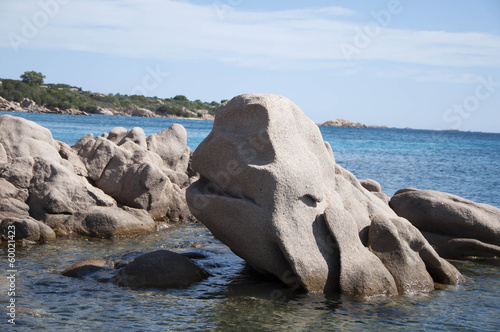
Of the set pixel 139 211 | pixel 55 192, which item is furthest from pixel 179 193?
pixel 55 192

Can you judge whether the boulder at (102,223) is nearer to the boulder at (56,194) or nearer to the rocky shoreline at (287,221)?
the boulder at (56,194)

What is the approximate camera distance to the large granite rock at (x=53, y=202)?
15.7 m

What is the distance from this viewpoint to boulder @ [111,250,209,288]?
11141 mm

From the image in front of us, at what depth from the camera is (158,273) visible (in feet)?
37.0

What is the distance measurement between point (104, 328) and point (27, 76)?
120m

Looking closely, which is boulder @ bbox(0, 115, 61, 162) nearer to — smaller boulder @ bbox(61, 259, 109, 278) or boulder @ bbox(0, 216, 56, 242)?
boulder @ bbox(0, 216, 56, 242)

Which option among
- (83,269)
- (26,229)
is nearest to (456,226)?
(83,269)

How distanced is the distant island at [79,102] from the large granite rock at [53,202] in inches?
2675

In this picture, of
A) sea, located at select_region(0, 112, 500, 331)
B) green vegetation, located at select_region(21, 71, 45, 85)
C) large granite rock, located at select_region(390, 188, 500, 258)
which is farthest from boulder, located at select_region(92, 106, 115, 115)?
large granite rock, located at select_region(390, 188, 500, 258)

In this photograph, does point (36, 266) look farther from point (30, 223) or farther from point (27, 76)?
point (27, 76)

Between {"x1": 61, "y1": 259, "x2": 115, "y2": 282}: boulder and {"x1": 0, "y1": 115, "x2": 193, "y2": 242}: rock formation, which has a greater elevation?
{"x1": 0, "y1": 115, "x2": 193, "y2": 242}: rock formation

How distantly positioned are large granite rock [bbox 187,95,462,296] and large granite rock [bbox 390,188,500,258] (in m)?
3.61

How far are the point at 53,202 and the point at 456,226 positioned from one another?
11484mm

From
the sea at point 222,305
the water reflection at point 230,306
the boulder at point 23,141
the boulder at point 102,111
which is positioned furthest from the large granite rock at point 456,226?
the boulder at point 102,111
